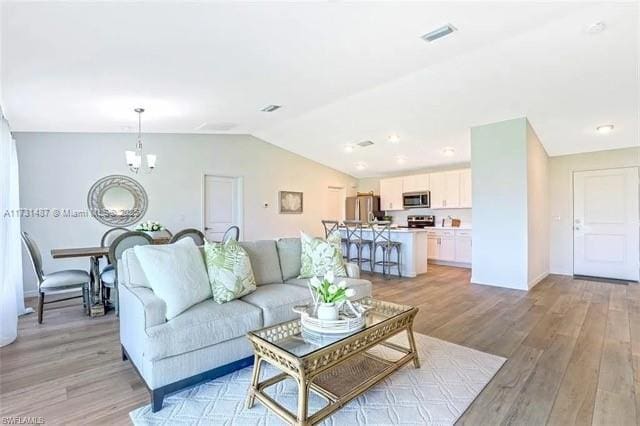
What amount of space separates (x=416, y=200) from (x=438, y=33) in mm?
5313

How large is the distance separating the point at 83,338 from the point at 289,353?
8.23ft

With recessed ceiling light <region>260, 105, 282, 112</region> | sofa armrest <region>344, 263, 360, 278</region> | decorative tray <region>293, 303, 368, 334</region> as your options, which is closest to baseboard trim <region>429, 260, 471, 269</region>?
sofa armrest <region>344, 263, 360, 278</region>

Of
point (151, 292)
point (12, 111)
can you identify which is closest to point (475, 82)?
point (151, 292)

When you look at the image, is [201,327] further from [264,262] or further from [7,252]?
[7,252]

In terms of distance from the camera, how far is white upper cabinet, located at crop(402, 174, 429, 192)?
7699 millimetres

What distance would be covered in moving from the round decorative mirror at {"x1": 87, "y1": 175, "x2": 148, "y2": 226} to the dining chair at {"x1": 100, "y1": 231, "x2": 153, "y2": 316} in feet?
5.34

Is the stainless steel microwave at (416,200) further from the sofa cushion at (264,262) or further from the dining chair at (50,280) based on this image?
the dining chair at (50,280)

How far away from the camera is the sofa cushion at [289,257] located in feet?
11.0

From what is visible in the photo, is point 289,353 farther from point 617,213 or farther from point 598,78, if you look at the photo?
point 617,213

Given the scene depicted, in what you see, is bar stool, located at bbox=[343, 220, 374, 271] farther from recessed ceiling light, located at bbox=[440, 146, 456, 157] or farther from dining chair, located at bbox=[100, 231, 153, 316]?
dining chair, located at bbox=[100, 231, 153, 316]

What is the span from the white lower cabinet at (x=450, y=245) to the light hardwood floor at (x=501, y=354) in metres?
2.29

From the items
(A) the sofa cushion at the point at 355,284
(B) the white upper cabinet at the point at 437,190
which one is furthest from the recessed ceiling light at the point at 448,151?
(A) the sofa cushion at the point at 355,284

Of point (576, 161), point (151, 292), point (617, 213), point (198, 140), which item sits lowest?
point (151, 292)

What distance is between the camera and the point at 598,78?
3592mm
